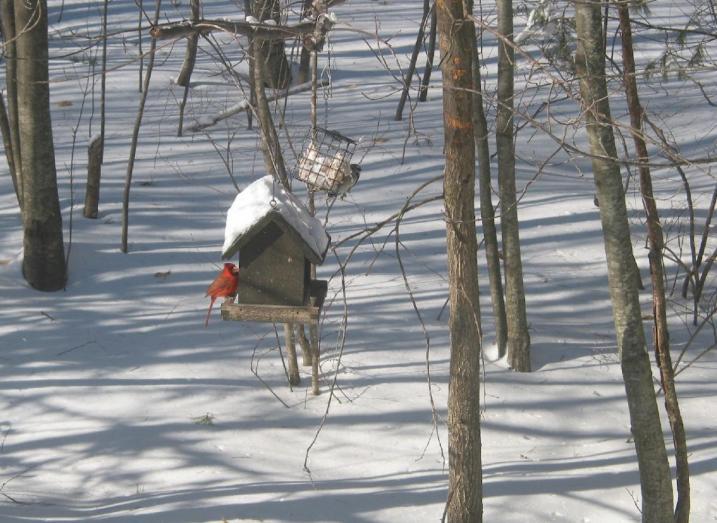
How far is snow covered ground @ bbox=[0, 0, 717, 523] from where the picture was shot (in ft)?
18.7

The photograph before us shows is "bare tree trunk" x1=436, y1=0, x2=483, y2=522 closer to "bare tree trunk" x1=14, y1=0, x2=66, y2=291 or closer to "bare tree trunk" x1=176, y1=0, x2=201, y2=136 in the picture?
"bare tree trunk" x1=14, y1=0, x2=66, y2=291

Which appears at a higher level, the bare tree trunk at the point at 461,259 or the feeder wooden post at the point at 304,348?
the bare tree trunk at the point at 461,259

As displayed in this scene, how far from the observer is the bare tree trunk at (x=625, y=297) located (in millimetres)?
4168

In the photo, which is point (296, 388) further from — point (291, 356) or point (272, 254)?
point (272, 254)

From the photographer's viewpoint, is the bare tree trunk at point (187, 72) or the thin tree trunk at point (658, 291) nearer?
the thin tree trunk at point (658, 291)

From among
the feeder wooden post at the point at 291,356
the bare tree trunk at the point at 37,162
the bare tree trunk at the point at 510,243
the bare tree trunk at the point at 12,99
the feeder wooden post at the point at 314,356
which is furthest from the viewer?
the bare tree trunk at the point at 12,99

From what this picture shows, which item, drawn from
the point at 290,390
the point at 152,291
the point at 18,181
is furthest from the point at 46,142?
the point at 290,390

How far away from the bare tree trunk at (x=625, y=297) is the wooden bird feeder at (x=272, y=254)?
4.66ft

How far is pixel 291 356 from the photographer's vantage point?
6.93 m

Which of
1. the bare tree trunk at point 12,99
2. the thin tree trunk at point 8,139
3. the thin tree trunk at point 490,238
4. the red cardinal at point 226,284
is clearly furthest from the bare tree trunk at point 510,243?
the thin tree trunk at point 8,139

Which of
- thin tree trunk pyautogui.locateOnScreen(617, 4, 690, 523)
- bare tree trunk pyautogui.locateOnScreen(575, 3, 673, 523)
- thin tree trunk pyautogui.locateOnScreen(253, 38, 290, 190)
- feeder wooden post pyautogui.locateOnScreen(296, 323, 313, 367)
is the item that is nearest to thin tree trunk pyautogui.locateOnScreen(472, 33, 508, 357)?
feeder wooden post pyautogui.locateOnScreen(296, 323, 313, 367)

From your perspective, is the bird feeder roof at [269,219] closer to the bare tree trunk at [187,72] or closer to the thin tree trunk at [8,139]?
the thin tree trunk at [8,139]

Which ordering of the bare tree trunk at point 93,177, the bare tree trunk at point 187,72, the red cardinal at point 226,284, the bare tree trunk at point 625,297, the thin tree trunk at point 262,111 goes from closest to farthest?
the bare tree trunk at point 625,297
the red cardinal at point 226,284
the thin tree trunk at point 262,111
the bare tree trunk at point 93,177
the bare tree trunk at point 187,72

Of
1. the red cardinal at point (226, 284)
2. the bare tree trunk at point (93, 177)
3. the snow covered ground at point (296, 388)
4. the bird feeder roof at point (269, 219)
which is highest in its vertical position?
the bird feeder roof at point (269, 219)
